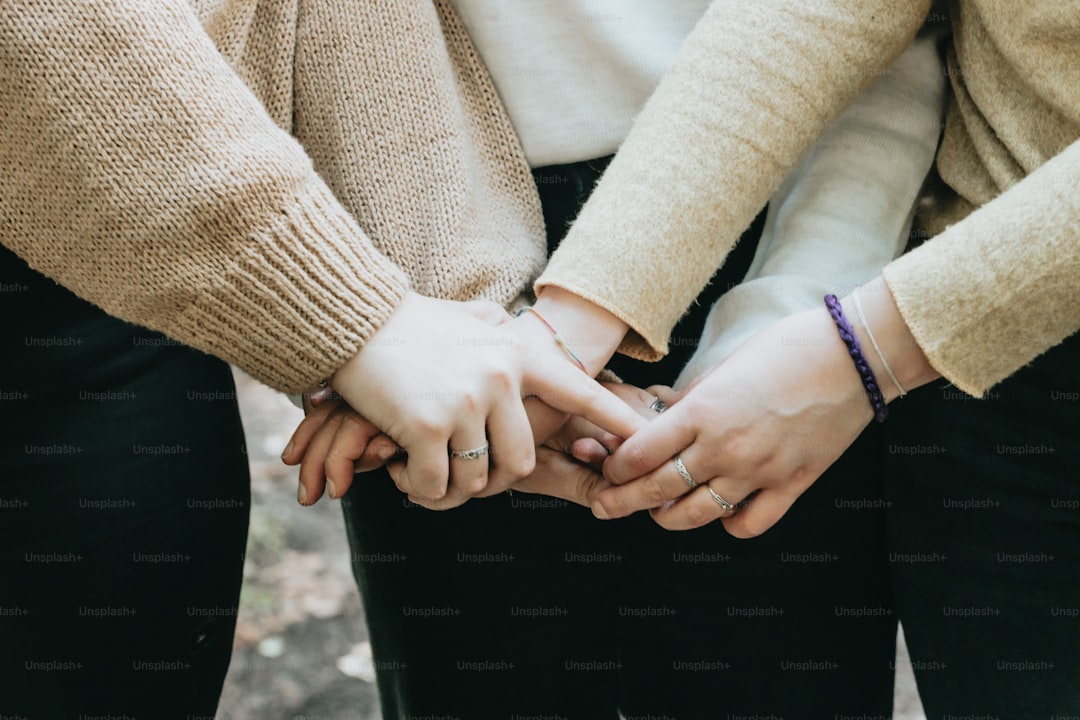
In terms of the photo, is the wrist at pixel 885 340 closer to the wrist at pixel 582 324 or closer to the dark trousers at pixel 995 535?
the dark trousers at pixel 995 535

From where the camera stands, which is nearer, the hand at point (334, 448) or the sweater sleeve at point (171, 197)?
the sweater sleeve at point (171, 197)

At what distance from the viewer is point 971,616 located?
0.96 meters

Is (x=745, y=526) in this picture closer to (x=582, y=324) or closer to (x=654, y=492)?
(x=654, y=492)

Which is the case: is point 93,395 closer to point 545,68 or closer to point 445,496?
point 445,496

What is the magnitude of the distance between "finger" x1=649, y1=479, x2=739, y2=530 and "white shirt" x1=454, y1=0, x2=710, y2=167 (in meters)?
0.36

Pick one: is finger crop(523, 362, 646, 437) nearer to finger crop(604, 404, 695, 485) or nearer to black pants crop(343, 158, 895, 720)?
finger crop(604, 404, 695, 485)

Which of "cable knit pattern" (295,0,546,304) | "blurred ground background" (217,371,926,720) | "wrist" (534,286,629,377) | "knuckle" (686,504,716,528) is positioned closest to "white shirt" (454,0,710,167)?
"cable knit pattern" (295,0,546,304)

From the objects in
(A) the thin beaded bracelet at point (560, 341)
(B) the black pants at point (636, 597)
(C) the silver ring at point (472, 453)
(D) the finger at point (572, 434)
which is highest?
(A) the thin beaded bracelet at point (560, 341)

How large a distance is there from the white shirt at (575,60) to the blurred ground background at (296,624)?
1.43 m

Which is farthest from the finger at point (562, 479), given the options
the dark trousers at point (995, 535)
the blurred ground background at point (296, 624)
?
the blurred ground background at point (296, 624)

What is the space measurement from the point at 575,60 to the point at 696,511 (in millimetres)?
460

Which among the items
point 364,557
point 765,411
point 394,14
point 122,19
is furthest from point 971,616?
point 122,19

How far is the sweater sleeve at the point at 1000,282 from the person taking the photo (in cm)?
74

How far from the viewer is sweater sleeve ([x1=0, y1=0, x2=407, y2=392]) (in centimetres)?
75
